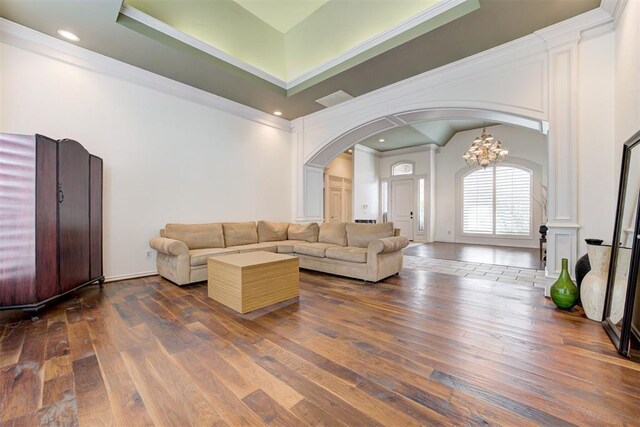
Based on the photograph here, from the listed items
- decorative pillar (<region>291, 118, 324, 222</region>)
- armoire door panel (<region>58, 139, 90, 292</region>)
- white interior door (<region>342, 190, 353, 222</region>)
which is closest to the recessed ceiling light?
armoire door panel (<region>58, 139, 90, 292</region>)

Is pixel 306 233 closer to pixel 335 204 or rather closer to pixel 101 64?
pixel 335 204

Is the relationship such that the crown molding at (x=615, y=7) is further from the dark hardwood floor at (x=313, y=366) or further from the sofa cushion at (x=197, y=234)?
the sofa cushion at (x=197, y=234)

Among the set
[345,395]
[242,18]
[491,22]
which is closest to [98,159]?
[242,18]

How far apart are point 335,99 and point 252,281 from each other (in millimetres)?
3697

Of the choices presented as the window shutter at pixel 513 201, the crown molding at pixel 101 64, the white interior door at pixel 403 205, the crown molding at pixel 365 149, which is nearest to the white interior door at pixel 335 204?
the crown molding at pixel 365 149

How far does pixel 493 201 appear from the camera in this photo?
784 centimetres

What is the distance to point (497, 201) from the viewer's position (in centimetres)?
778

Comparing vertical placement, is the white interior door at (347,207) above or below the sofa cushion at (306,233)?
above

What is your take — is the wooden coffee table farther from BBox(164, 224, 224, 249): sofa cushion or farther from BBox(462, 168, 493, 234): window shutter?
BBox(462, 168, 493, 234): window shutter

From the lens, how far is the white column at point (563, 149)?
9.52ft

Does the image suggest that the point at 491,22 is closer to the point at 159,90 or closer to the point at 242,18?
the point at 242,18

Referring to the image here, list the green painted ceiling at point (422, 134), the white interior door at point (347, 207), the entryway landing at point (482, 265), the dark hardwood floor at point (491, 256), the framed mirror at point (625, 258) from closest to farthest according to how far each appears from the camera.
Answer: the framed mirror at point (625, 258), the entryway landing at point (482, 265), the dark hardwood floor at point (491, 256), the green painted ceiling at point (422, 134), the white interior door at point (347, 207)

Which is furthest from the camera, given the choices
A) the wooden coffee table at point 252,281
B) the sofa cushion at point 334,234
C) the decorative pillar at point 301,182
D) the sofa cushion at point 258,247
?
the decorative pillar at point 301,182

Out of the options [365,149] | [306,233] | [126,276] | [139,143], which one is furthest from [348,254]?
[365,149]
